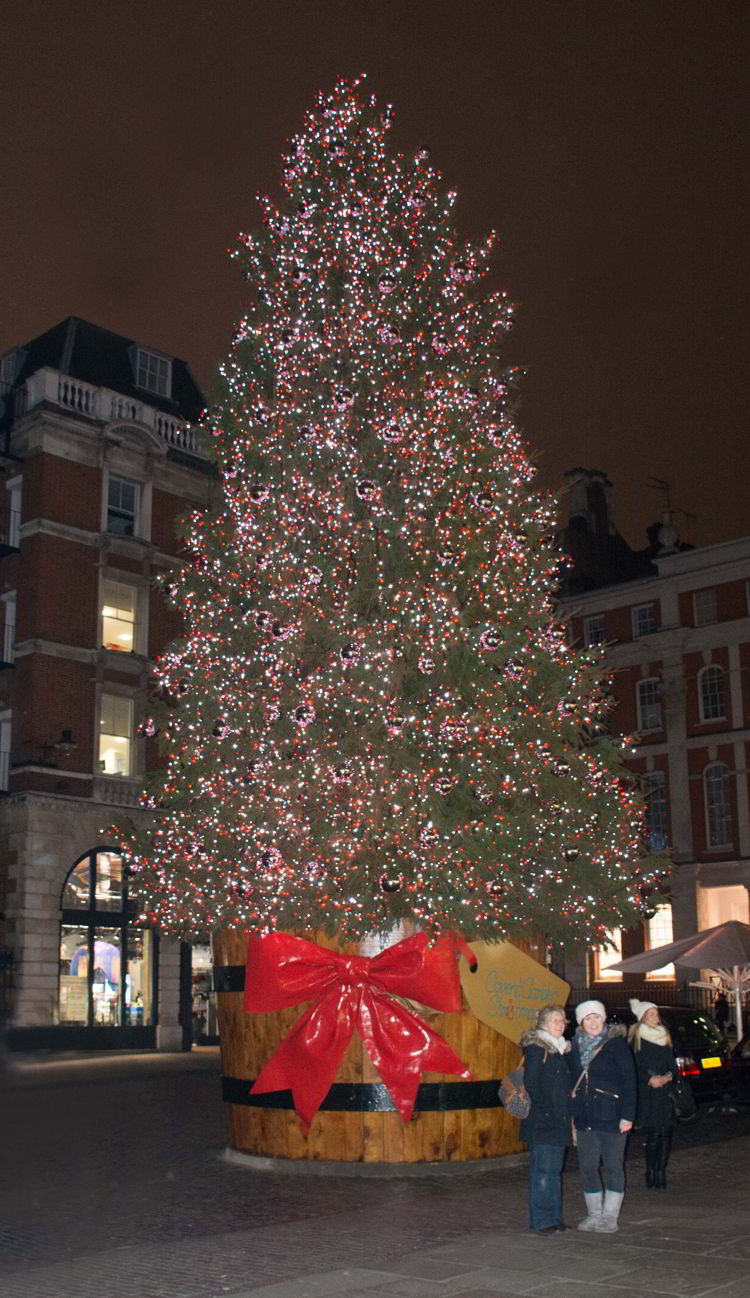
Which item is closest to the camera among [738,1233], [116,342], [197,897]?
[738,1233]

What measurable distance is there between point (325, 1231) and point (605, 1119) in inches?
86.3

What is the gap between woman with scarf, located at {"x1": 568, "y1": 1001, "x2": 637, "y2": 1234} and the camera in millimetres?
9211

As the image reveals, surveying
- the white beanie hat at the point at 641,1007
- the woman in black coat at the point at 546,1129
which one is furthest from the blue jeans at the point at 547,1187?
the white beanie hat at the point at 641,1007

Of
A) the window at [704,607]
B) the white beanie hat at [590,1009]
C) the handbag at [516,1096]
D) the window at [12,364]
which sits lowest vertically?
the handbag at [516,1096]

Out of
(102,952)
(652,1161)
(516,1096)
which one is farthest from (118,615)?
(516,1096)

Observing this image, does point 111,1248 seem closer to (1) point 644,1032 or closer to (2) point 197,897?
(2) point 197,897

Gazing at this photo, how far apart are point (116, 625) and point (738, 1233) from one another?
88.1 ft

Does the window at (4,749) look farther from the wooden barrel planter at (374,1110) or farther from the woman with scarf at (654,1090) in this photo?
the woman with scarf at (654,1090)

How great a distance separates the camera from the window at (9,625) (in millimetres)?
32188

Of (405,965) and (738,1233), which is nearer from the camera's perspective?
(738,1233)

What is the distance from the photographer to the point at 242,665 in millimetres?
13578

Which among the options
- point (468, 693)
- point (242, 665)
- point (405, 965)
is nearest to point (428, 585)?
point (468, 693)

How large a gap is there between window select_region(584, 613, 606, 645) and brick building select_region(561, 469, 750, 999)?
2.0 inches

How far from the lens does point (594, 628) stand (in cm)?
5222
